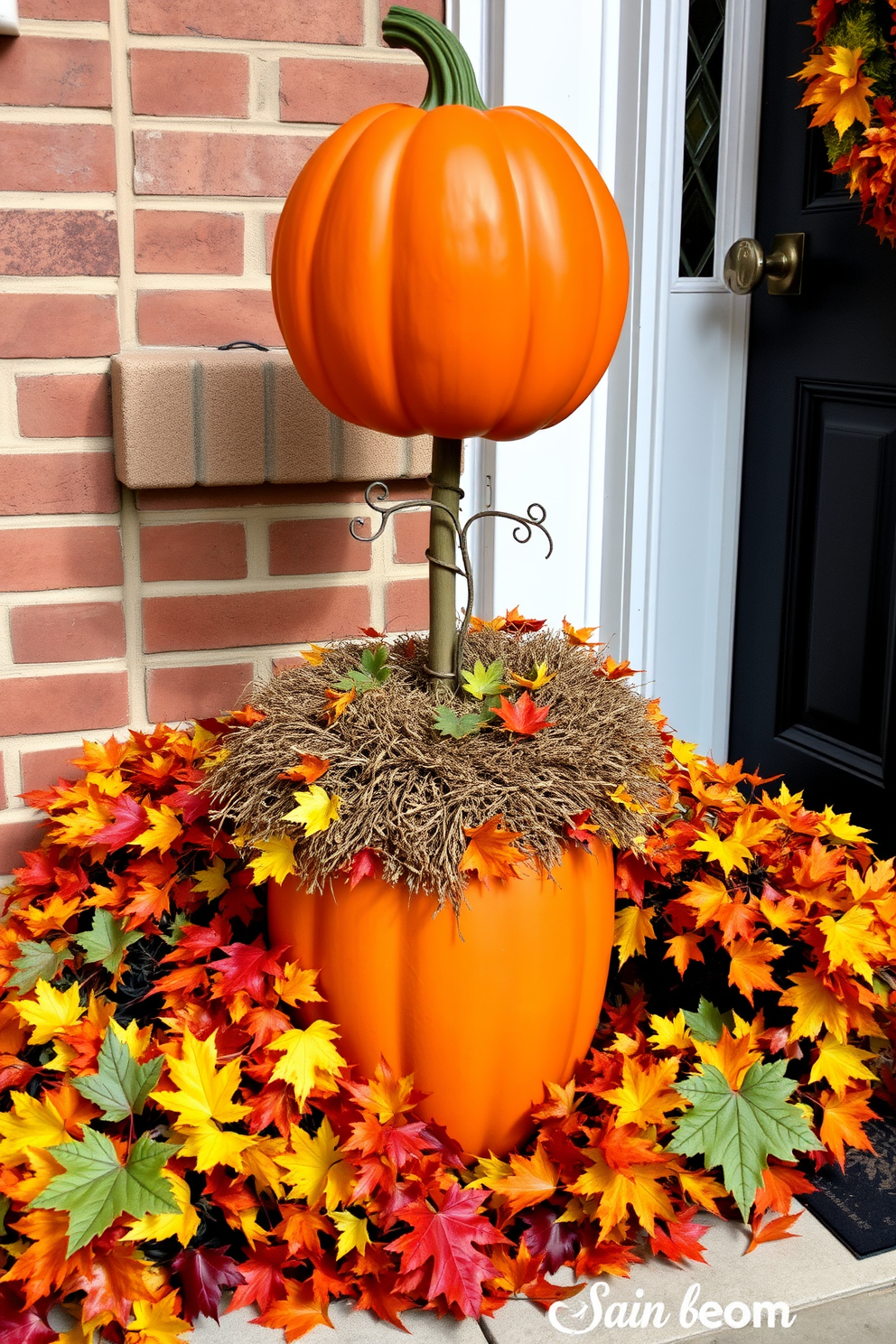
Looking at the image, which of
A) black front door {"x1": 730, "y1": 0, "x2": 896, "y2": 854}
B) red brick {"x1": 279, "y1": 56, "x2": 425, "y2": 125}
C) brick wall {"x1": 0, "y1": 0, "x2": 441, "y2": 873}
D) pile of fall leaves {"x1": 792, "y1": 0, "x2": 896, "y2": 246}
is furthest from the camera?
black front door {"x1": 730, "y1": 0, "x2": 896, "y2": 854}

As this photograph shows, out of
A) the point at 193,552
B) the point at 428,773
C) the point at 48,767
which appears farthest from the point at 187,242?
the point at 428,773

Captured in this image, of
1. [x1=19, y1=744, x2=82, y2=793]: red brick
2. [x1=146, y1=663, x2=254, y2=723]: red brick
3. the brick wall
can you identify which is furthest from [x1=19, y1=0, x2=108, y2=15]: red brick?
[x1=19, y1=744, x2=82, y2=793]: red brick

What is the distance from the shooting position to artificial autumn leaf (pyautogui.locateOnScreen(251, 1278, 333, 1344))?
3.71 ft

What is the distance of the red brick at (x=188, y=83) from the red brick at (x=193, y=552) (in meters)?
0.56

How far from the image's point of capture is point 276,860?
1220 millimetres

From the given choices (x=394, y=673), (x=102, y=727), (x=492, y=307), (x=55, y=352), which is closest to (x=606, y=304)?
(x=492, y=307)

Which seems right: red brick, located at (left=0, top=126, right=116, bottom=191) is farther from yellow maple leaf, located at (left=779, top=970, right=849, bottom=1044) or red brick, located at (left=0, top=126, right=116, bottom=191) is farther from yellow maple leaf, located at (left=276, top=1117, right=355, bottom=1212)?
yellow maple leaf, located at (left=779, top=970, right=849, bottom=1044)

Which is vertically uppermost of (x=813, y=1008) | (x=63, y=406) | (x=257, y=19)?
(x=257, y=19)

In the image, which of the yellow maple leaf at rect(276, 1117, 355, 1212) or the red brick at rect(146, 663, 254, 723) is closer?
the yellow maple leaf at rect(276, 1117, 355, 1212)

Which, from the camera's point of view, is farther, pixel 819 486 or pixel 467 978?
pixel 819 486

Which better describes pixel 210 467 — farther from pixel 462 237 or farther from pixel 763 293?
pixel 763 293

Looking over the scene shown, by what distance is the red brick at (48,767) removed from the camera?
1616mm

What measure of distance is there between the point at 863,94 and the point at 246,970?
1567 millimetres

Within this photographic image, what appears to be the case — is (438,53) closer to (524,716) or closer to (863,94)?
(524,716)
